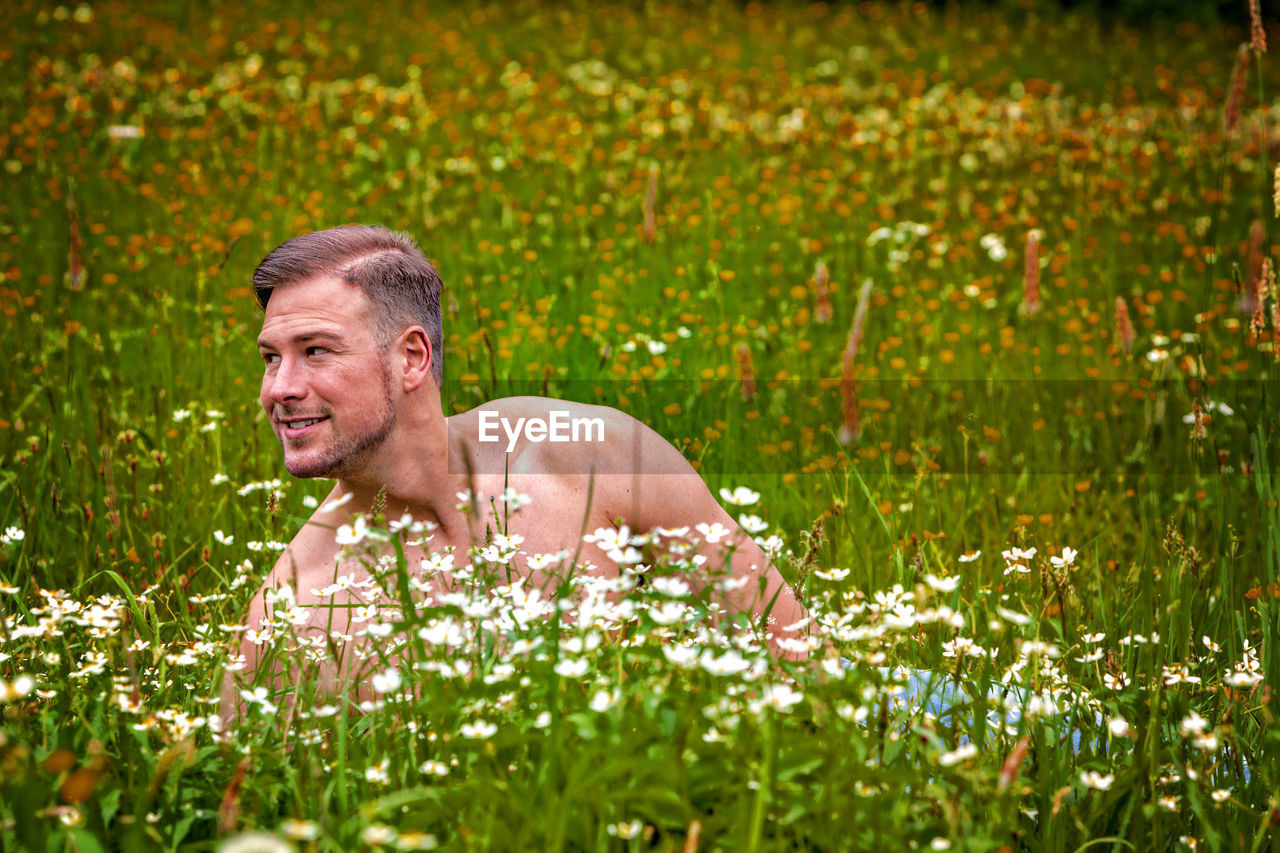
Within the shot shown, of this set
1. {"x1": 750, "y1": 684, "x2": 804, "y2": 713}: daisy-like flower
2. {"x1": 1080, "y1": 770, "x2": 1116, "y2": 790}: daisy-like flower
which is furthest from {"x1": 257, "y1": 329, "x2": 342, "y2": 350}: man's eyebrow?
{"x1": 1080, "y1": 770, "x2": 1116, "y2": 790}: daisy-like flower

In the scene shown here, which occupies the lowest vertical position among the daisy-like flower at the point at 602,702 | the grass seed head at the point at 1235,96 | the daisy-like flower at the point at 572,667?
the daisy-like flower at the point at 602,702

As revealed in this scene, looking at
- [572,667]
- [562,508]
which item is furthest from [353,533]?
[562,508]

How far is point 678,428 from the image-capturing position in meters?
4.69

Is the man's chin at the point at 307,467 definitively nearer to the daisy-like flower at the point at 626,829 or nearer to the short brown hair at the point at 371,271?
the short brown hair at the point at 371,271

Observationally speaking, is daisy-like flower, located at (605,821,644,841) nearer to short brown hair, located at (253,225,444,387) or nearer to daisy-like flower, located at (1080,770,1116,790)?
daisy-like flower, located at (1080,770,1116,790)

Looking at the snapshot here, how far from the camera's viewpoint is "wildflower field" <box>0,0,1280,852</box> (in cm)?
197

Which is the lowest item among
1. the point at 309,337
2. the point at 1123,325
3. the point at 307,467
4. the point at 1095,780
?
the point at 1095,780

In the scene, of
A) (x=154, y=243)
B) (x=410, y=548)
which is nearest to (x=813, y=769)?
(x=410, y=548)

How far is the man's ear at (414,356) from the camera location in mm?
3357

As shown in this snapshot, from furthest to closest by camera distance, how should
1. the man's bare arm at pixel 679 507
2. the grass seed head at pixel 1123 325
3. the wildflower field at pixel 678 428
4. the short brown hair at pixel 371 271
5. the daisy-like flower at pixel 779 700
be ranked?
the grass seed head at pixel 1123 325 < the man's bare arm at pixel 679 507 < the short brown hair at pixel 371 271 < the wildflower field at pixel 678 428 < the daisy-like flower at pixel 779 700

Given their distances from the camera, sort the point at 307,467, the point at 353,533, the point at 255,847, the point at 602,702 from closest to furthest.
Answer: the point at 255,847 < the point at 602,702 < the point at 353,533 < the point at 307,467

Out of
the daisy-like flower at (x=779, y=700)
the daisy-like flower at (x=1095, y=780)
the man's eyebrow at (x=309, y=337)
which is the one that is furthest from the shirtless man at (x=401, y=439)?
the daisy-like flower at (x=779, y=700)

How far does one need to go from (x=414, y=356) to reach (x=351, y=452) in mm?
347

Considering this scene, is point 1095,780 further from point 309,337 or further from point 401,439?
point 309,337
